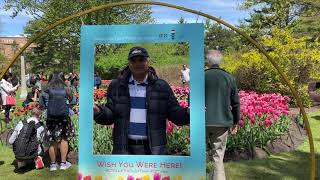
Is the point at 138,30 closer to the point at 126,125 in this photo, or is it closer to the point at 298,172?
the point at 126,125

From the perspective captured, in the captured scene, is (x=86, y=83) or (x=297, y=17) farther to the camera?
(x=297, y=17)

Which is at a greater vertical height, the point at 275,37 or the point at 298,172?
the point at 275,37

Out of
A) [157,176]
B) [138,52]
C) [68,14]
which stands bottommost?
[157,176]

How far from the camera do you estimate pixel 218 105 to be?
5.45 metres

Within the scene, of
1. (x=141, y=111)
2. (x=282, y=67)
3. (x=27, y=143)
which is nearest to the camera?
(x=141, y=111)

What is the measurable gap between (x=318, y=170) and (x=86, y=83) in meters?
4.43

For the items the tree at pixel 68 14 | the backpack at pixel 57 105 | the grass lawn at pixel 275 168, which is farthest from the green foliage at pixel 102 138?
the tree at pixel 68 14

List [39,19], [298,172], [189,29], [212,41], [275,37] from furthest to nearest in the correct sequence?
[212,41], [39,19], [275,37], [298,172], [189,29]

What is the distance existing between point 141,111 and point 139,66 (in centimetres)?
39

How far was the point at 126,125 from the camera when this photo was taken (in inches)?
155

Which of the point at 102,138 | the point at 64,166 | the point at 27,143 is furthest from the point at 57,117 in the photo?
the point at 102,138

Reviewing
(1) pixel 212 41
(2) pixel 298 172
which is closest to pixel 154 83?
(2) pixel 298 172

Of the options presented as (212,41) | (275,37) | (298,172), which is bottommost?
(298,172)

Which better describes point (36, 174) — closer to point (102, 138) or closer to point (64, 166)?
point (64, 166)
